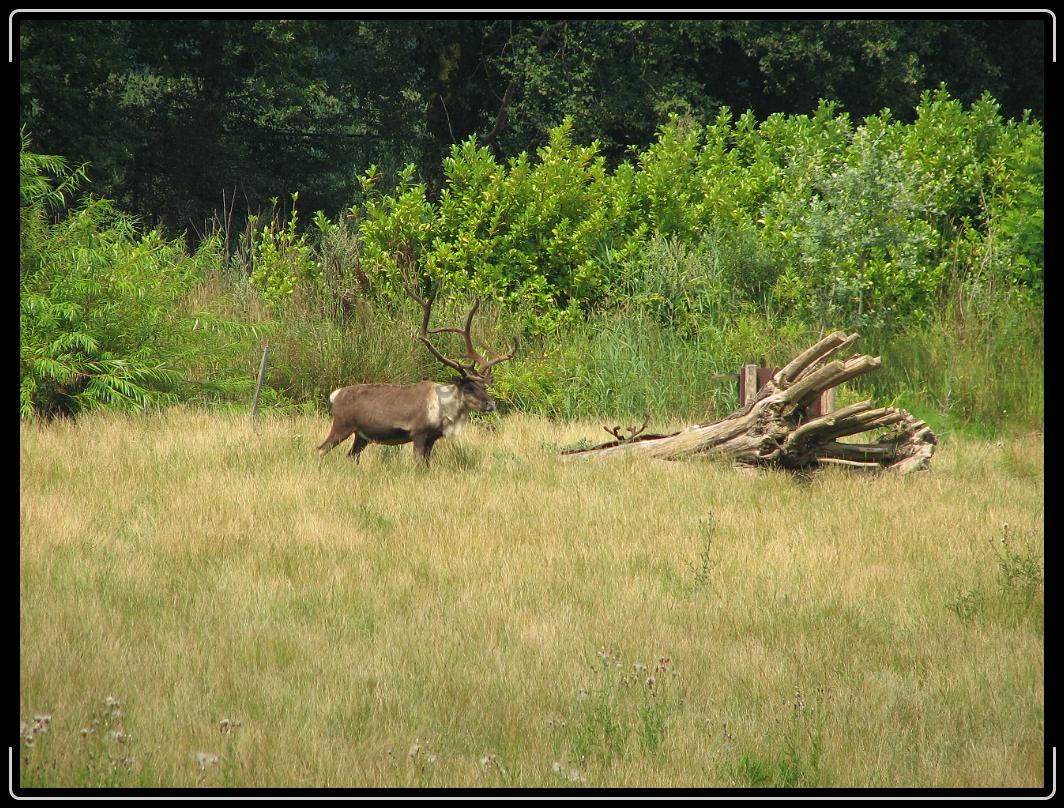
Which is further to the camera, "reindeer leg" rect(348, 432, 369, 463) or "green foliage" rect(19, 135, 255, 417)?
"green foliage" rect(19, 135, 255, 417)

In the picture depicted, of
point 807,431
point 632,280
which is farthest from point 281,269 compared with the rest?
point 807,431

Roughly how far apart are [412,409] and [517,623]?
3590 millimetres

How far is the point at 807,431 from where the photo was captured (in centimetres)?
905

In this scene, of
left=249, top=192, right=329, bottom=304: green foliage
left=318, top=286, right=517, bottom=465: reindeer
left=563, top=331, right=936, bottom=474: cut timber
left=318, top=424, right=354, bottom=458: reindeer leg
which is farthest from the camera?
left=249, top=192, right=329, bottom=304: green foliage

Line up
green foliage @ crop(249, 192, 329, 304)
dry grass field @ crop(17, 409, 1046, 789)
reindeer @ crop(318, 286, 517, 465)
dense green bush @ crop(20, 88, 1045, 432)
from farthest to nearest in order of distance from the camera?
green foliage @ crop(249, 192, 329, 304)
dense green bush @ crop(20, 88, 1045, 432)
reindeer @ crop(318, 286, 517, 465)
dry grass field @ crop(17, 409, 1046, 789)

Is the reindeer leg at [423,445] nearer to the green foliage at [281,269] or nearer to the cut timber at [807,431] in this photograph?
the cut timber at [807,431]

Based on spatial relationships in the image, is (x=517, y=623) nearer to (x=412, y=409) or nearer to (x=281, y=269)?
(x=412, y=409)

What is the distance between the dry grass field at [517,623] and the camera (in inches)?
165

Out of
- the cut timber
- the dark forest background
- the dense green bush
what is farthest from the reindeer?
the dark forest background

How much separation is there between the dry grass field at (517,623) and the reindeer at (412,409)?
1.11 feet

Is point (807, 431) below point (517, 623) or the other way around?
the other way around

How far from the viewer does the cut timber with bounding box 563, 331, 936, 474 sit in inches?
352

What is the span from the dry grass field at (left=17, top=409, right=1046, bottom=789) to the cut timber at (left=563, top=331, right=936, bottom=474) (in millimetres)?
226

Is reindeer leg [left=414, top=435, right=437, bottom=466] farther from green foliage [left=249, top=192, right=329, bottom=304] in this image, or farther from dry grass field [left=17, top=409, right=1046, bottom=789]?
green foliage [left=249, top=192, right=329, bottom=304]
